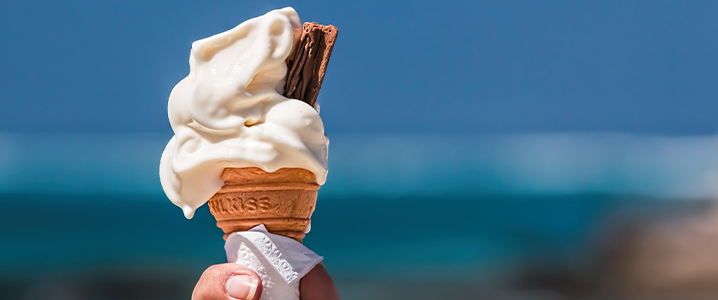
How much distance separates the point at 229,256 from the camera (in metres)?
2.45

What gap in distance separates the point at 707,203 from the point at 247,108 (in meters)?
5.73

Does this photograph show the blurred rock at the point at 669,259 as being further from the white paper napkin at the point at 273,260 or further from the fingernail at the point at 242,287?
the fingernail at the point at 242,287

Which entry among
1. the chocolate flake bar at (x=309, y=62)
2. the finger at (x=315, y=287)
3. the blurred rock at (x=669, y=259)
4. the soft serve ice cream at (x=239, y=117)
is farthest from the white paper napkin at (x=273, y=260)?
the blurred rock at (x=669, y=259)

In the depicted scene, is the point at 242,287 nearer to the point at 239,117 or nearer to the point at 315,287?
the point at 315,287

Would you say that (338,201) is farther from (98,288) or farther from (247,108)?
(247,108)

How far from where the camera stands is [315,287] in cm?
239

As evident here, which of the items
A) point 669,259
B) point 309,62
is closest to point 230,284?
point 309,62

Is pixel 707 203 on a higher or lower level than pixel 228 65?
higher

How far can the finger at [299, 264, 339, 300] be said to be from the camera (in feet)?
7.81

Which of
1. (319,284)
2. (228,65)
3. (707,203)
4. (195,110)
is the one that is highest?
(707,203)

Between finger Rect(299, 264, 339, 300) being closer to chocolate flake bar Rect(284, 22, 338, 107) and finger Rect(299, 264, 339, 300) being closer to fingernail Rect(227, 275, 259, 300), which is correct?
fingernail Rect(227, 275, 259, 300)

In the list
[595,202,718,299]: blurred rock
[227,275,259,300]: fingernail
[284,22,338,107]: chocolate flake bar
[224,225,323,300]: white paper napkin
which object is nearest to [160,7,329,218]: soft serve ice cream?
[284,22,338,107]: chocolate flake bar

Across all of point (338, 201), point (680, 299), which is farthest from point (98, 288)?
point (680, 299)

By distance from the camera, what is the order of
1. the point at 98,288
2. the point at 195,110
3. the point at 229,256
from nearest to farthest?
the point at 195,110 → the point at 229,256 → the point at 98,288
